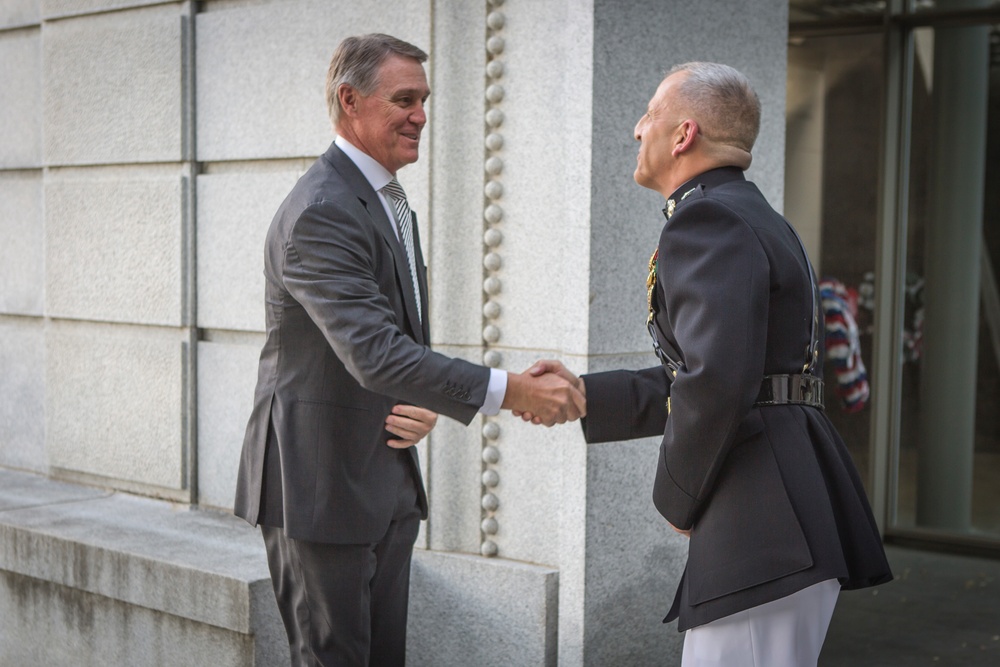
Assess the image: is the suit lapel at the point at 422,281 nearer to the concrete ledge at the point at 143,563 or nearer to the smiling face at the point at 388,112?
the smiling face at the point at 388,112

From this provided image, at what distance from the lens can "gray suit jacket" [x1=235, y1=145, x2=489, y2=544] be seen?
301cm

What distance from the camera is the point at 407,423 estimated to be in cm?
319

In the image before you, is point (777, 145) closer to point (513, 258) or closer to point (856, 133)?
point (513, 258)

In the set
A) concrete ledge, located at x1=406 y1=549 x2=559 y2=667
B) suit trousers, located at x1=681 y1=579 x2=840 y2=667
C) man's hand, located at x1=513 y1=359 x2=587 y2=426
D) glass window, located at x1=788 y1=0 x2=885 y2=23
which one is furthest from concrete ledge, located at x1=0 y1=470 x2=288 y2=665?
glass window, located at x1=788 y1=0 x2=885 y2=23

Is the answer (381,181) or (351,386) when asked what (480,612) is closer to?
(351,386)

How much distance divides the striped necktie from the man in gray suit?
0.03ft

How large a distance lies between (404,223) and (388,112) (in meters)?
0.33

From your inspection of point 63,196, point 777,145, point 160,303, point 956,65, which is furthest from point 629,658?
point 956,65

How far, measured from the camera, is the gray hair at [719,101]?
106 inches

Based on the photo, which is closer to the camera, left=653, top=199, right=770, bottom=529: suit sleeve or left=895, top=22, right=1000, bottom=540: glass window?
left=653, top=199, right=770, bottom=529: suit sleeve

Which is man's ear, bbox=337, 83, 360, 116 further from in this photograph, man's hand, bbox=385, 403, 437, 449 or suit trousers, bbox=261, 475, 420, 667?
suit trousers, bbox=261, 475, 420, 667

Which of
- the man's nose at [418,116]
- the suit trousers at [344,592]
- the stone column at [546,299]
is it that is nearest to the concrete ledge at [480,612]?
the stone column at [546,299]

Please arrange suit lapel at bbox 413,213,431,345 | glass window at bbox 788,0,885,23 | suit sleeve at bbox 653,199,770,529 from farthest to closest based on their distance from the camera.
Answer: glass window at bbox 788,0,885,23, suit lapel at bbox 413,213,431,345, suit sleeve at bbox 653,199,770,529

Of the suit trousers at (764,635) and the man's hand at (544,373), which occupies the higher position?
the man's hand at (544,373)
